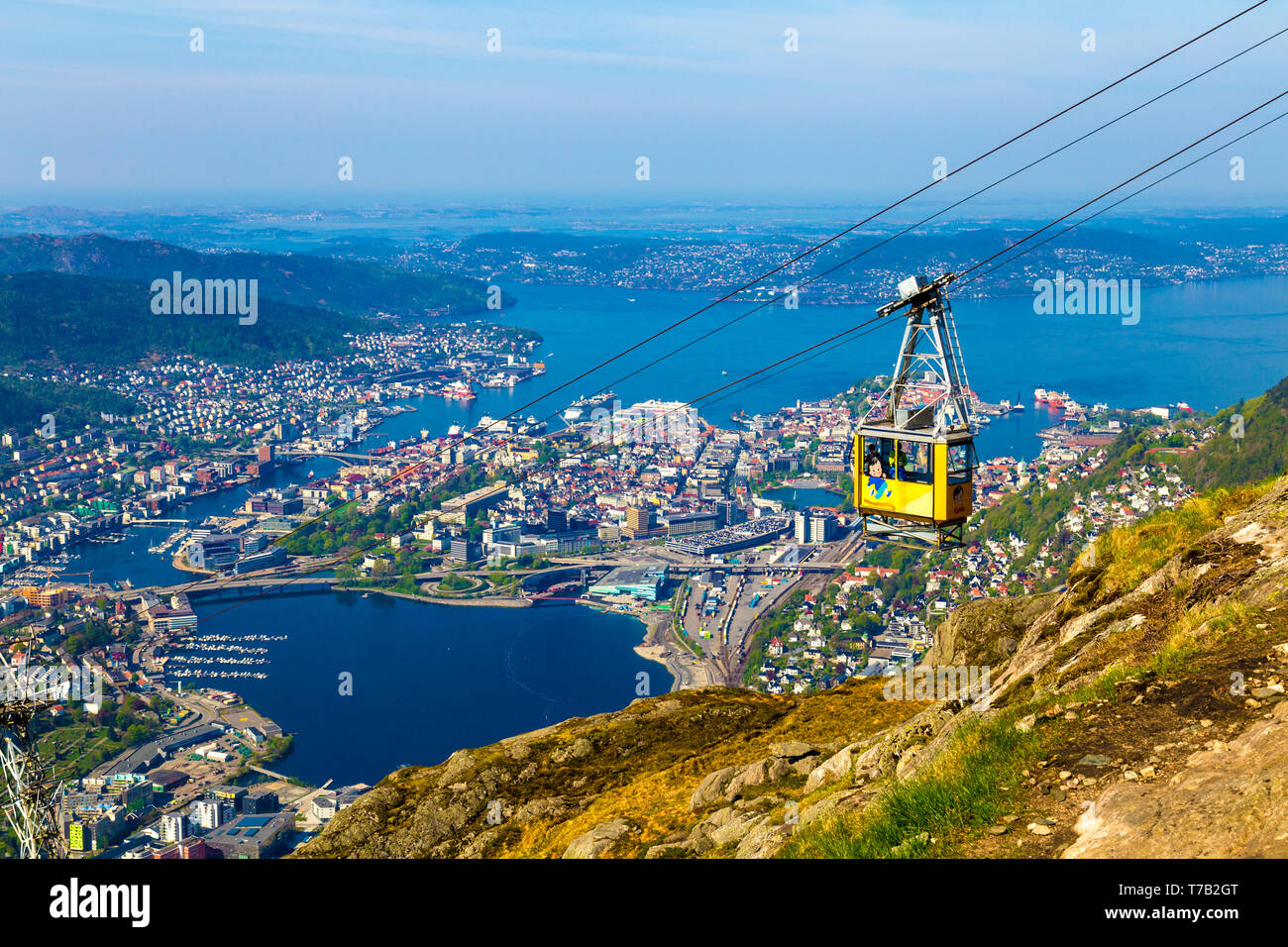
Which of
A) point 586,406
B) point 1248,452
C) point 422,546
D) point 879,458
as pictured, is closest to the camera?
point 879,458

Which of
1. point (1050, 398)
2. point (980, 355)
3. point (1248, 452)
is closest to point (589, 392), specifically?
point (980, 355)

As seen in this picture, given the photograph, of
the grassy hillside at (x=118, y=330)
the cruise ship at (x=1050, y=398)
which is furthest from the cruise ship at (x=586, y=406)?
the cruise ship at (x=1050, y=398)

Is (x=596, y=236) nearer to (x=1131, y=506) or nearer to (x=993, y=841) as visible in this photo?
(x=1131, y=506)

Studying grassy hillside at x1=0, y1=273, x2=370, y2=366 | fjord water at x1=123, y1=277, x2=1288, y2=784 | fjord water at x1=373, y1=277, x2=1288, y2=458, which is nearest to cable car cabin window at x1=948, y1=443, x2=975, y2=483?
fjord water at x1=123, y1=277, x2=1288, y2=784

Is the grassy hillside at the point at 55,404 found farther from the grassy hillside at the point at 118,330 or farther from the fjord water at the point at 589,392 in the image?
the fjord water at the point at 589,392

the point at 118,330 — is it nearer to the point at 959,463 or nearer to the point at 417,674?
the point at 417,674

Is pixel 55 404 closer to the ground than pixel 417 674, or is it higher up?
higher up
